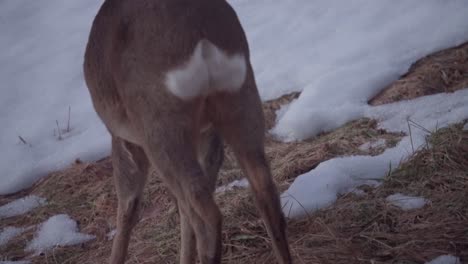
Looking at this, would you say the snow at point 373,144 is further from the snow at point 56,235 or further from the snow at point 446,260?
the snow at point 56,235

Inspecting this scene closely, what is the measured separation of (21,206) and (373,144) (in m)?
3.20

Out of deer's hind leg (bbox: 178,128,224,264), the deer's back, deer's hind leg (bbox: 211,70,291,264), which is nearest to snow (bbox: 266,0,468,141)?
deer's hind leg (bbox: 178,128,224,264)

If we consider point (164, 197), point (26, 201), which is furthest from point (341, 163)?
point (26, 201)

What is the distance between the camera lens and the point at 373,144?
445cm

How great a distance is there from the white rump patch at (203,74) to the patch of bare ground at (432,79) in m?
2.96

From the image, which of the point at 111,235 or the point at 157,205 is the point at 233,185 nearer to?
the point at 157,205

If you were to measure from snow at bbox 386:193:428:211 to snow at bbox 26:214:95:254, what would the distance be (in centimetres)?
239

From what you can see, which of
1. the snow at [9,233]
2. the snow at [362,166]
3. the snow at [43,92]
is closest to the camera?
the snow at [362,166]

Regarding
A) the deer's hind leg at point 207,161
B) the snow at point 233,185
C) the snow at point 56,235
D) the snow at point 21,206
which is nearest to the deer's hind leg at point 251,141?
the deer's hind leg at point 207,161

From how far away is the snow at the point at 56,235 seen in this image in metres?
4.29

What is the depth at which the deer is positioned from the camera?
2.40m

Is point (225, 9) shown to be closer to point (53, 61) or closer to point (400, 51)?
point (400, 51)

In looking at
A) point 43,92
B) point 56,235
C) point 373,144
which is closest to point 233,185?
point 373,144

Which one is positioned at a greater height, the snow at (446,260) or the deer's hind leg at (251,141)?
the deer's hind leg at (251,141)
